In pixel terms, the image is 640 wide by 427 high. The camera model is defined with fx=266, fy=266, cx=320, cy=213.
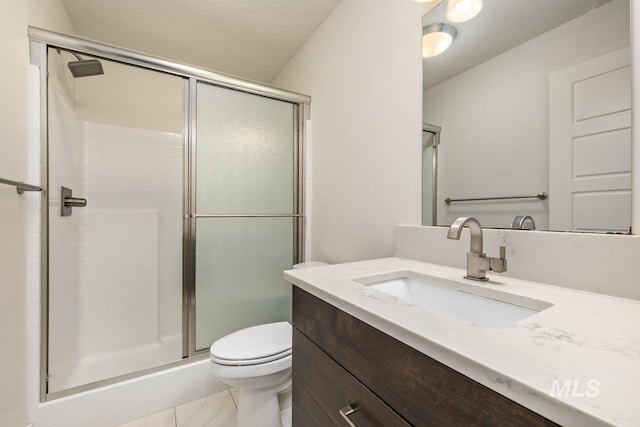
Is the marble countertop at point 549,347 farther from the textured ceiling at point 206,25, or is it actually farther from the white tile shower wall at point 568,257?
the textured ceiling at point 206,25

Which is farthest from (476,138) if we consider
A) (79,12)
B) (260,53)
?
(79,12)

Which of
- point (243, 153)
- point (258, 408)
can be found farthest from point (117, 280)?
point (258, 408)

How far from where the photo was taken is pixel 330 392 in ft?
2.14

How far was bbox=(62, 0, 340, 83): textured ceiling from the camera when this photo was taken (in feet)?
5.32

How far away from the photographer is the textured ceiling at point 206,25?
5.32 feet

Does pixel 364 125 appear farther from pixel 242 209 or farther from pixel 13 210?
pixel 13 210

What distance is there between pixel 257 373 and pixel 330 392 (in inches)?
25.0

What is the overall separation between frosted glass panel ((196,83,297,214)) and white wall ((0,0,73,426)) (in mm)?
714

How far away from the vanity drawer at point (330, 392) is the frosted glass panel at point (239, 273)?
3.27 ft

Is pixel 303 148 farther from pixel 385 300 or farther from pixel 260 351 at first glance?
pixel 385 300

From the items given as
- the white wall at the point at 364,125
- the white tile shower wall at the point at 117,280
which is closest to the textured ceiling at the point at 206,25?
the white wall at the point at 364,125

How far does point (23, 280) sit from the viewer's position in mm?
1158

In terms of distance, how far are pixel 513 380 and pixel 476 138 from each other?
3.18 ft

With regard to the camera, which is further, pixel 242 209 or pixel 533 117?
pixel 242 209
